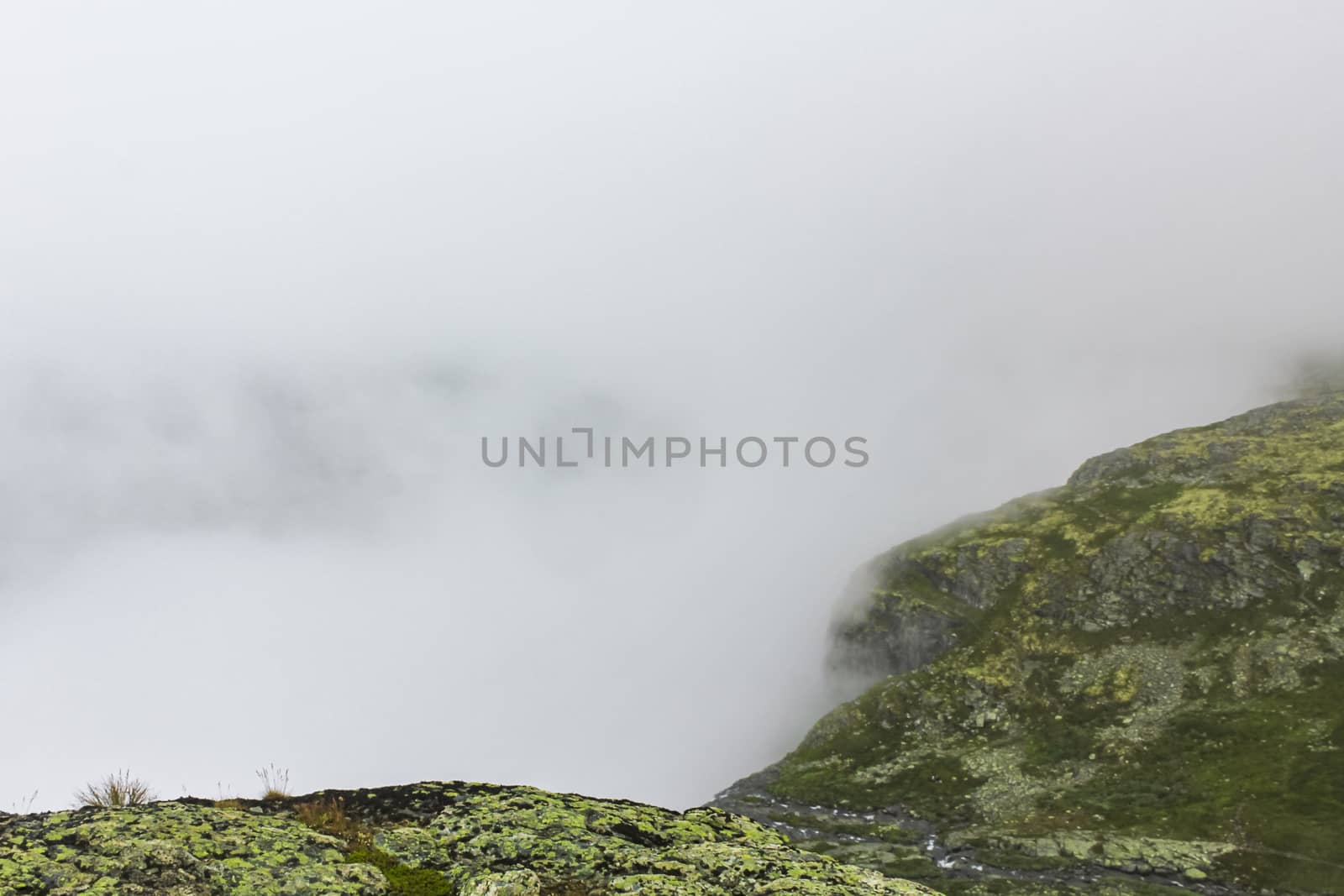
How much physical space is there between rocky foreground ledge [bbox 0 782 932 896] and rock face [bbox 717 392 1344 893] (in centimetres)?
8596

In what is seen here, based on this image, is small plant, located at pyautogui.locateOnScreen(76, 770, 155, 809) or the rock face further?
the rock face

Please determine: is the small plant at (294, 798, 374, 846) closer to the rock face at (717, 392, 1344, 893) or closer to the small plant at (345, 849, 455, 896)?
the small plant at (345, 849, 455, 896)

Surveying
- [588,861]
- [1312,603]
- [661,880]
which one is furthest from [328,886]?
[1312,603]

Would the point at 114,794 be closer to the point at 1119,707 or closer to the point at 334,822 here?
the point at 334,822

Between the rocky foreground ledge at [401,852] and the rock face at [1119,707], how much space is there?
86.0 metres

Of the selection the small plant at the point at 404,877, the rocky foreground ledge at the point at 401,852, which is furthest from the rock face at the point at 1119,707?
the small plant at the point at 404,877

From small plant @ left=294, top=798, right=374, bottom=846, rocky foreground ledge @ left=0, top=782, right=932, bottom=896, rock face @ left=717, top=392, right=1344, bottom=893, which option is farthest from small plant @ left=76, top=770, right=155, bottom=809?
rock face @ left=717, top=392, right=1344, bottom=893

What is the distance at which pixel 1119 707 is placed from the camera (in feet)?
440

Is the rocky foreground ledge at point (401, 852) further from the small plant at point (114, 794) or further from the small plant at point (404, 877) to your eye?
the small plant at point (114, 794)

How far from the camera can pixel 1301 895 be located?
72938 millimetres

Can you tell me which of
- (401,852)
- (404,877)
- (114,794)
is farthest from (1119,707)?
(114,794)

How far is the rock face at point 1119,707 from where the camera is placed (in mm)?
89625

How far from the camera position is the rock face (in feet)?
294

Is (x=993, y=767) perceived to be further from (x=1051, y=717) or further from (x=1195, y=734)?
(x=1195, y=734)
